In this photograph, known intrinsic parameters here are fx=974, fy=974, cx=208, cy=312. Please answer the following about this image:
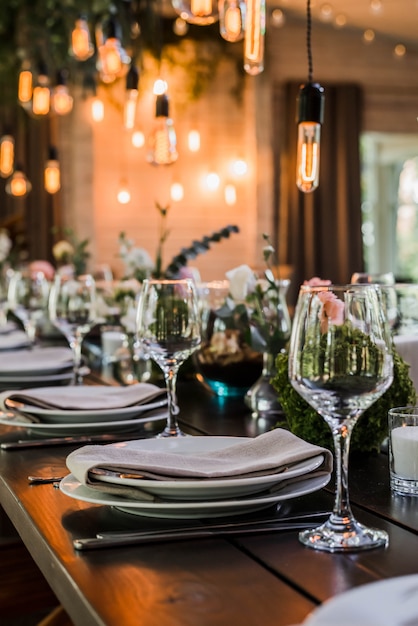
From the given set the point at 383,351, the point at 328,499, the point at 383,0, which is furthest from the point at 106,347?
the point at 383,0

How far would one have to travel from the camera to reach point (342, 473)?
99 centimetres

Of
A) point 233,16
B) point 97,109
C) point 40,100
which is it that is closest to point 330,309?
point 233,16

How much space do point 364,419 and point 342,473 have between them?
1.46ft

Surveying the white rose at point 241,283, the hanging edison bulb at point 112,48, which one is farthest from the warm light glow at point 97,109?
the white rose at point 241,283

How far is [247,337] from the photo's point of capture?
194cm

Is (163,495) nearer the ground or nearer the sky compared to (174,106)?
nearer the ground

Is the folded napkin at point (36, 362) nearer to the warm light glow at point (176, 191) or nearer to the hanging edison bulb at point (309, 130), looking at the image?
the hanging edison bulb at point (309, 130)

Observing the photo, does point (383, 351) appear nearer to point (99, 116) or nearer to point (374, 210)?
point (99, 116)

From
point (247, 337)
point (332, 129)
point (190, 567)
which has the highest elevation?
point (332, 129)

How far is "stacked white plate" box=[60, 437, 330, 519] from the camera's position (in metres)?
1.07

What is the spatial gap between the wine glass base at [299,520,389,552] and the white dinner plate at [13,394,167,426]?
71 cm

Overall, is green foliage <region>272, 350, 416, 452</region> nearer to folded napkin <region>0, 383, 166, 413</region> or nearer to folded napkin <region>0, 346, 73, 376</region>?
folded napkin <region>0, 383, 166, 413</region>

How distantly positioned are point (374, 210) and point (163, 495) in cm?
993

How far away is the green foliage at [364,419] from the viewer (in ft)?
4.67
